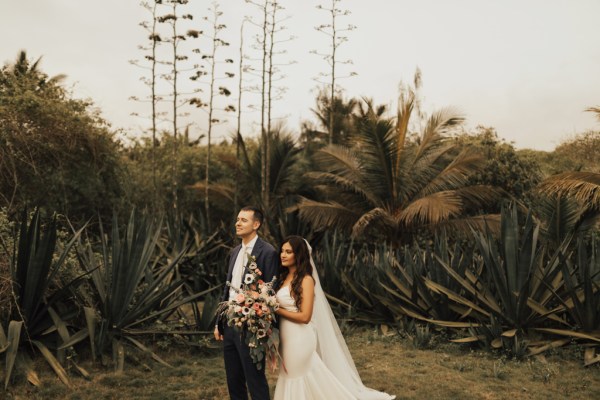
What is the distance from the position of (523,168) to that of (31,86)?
1345 cm

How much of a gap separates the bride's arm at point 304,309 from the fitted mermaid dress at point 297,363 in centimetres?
7

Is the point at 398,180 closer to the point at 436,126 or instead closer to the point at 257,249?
the point at 436,126

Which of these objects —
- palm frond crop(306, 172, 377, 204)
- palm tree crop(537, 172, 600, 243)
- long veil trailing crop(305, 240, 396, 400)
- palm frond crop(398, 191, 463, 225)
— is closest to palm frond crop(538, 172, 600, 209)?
palm tree crop(537, 172, 600, 243)

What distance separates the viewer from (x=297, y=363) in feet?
13.8

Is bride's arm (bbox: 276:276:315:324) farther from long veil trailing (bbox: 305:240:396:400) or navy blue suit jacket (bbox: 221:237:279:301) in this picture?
long veil trailing (bbox: 305:240:396:400)

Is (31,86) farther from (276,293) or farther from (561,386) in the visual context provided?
(561,386)

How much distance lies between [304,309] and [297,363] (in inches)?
16.4

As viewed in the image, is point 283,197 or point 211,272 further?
point 283,197

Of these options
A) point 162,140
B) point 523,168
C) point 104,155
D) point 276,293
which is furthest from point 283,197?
point 276,293

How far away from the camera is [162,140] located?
27.3m

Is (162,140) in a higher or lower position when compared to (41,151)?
higher

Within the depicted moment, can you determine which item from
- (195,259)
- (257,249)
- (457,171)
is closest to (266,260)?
(257,249)

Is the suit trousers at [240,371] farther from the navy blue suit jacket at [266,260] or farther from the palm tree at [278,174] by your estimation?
the palm tree at [278,174]

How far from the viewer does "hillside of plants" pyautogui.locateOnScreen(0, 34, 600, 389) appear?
6.38 m
